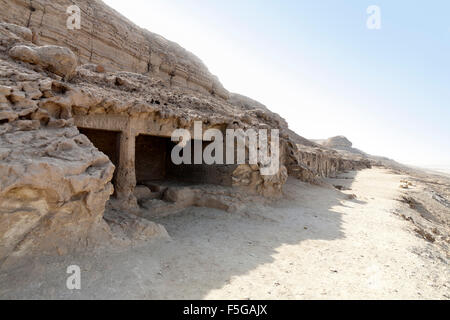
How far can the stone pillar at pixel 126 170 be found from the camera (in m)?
5.96

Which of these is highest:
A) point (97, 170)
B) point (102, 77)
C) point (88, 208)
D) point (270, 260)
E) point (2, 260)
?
point (102, 77)

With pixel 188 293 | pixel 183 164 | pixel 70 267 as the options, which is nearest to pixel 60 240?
pixel 70 267

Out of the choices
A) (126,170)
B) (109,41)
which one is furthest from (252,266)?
(109,41)

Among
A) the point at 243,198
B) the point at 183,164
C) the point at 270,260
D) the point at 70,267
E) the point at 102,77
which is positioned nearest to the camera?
the point at 70,267

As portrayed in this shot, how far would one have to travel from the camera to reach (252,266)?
4.02 m

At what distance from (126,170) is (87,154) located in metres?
1.95

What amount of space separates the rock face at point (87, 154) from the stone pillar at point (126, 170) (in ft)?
0.08

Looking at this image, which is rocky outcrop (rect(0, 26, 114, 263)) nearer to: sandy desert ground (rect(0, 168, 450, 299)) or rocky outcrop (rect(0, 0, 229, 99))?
sandy desert ground (rect(0, 168, 450, 299))

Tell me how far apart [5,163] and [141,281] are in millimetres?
2317

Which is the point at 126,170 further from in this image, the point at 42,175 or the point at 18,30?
the point at 18,30

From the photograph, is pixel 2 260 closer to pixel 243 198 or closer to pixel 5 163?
pixel 5 163

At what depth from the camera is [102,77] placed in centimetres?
672

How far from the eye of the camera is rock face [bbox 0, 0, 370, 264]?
10.9 ft

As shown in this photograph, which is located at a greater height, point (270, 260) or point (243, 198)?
point (243, 198)
